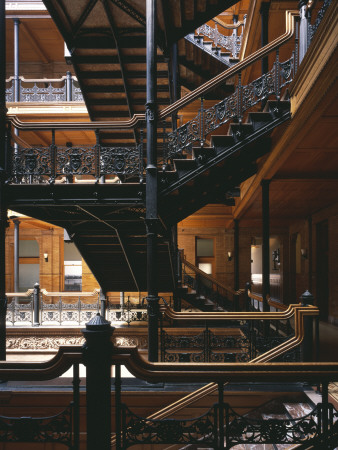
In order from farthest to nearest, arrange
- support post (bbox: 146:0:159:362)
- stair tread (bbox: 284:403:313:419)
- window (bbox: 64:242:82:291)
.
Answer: window (bbox: 64:242:82:291)
support post (bbox: 146:0:159:362)
stair tread (bbox: 284:403:313:419)

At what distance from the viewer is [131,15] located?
6.57m

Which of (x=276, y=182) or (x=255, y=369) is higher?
(x=276, y=182)

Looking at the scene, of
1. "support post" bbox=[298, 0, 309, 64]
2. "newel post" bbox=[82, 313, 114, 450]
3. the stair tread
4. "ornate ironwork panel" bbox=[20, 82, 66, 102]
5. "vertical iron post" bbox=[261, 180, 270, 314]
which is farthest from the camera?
"ornate ironwork panel" bbox=[20, 82, 66, 102]

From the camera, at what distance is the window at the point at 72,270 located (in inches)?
656

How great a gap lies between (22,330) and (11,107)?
8.41 metres

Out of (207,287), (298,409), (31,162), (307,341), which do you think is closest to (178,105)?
(31,162)

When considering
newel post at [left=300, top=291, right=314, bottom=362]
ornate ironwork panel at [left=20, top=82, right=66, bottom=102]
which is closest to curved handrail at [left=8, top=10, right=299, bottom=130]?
newel post at [left=300, top=291, right=314, bottom=362]

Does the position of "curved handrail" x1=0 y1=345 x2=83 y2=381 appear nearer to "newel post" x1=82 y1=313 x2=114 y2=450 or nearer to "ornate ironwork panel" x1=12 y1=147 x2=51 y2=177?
"newel post" x1=82 y1=313 x2=114 y2=450

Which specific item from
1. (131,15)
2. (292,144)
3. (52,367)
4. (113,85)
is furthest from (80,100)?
(52,367)

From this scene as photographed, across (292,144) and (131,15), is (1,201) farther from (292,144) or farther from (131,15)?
(292,144)

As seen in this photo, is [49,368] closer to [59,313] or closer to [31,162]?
[31,162]

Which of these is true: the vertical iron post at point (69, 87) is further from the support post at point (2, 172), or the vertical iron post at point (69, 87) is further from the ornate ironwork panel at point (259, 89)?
the ornate ironwork panel at point (259, 89)

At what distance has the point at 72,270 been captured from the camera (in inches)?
660

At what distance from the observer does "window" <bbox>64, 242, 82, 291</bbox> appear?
1666 cm
